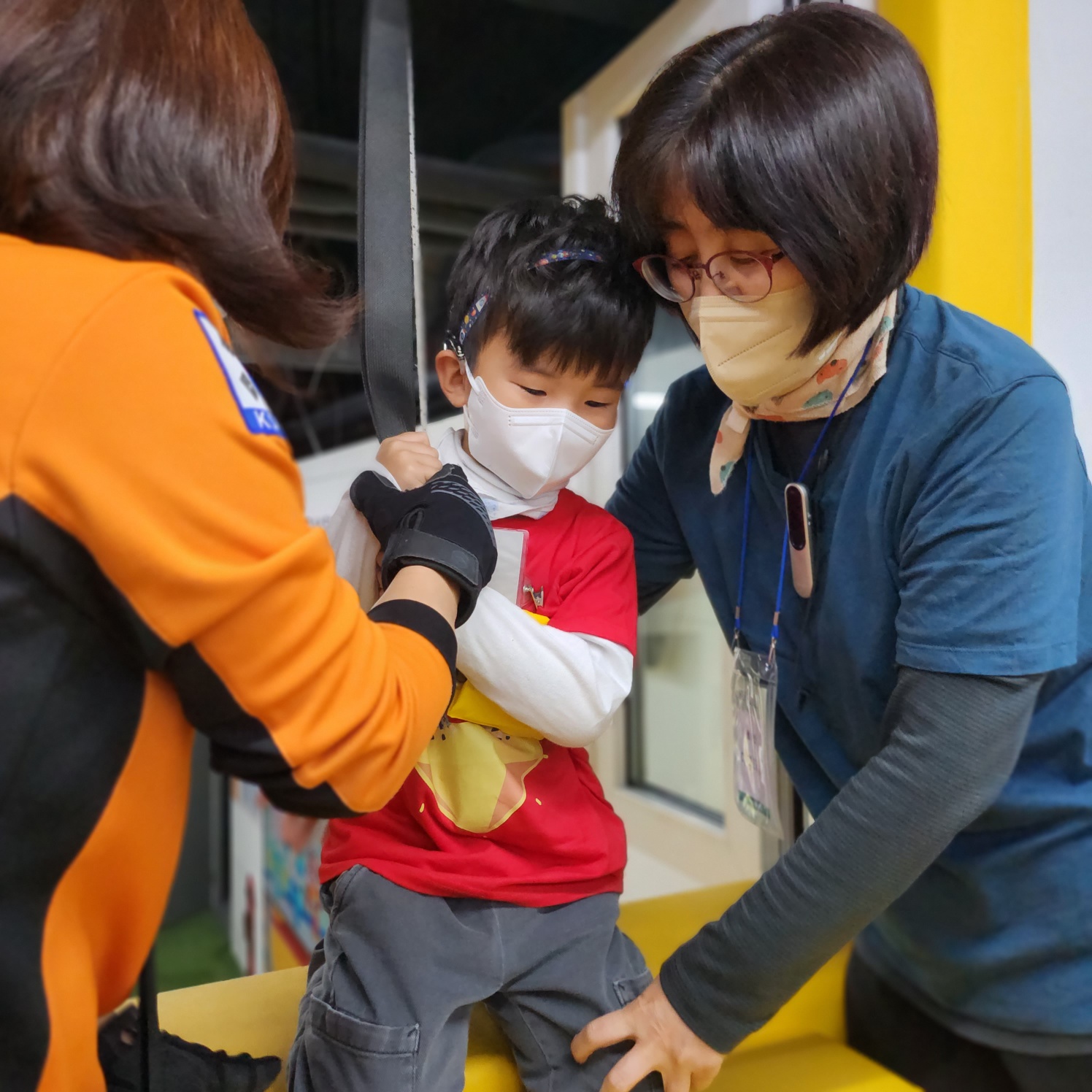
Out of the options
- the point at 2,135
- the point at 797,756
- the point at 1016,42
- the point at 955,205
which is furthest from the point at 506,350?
the point at 1016,42

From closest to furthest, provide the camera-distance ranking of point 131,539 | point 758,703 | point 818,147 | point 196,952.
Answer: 1. point 131,539
2. point 818,147
3. point 758,703
4. point 196,952

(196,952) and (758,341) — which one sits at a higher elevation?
(758,341)

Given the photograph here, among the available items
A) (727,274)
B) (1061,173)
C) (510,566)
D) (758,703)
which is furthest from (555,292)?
(1061,173)

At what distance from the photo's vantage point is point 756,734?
39.6 inches

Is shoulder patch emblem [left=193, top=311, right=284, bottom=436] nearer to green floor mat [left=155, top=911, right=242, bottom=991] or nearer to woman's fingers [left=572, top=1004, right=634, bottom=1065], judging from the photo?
woman's fingers [left=572, top=1004, right=634, bottom=1065]

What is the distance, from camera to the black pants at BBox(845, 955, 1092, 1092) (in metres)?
0.99

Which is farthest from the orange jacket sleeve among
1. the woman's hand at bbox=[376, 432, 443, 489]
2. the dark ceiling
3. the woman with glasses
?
the dark ceiling

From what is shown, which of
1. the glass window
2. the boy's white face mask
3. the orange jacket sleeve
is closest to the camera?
the orange jacket sleeve

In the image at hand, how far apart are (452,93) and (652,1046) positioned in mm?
2890

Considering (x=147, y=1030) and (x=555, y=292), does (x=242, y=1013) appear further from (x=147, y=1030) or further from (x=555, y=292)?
(x=555, y=292)

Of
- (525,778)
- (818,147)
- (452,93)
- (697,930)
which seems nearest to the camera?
(818,147)

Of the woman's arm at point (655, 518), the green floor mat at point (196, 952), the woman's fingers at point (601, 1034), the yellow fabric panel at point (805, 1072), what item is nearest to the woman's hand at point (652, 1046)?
the woman's fingers at point (601, 1034)

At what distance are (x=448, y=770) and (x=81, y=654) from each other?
41 centimetres

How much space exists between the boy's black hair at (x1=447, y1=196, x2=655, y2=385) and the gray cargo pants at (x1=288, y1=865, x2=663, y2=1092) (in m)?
0.50
